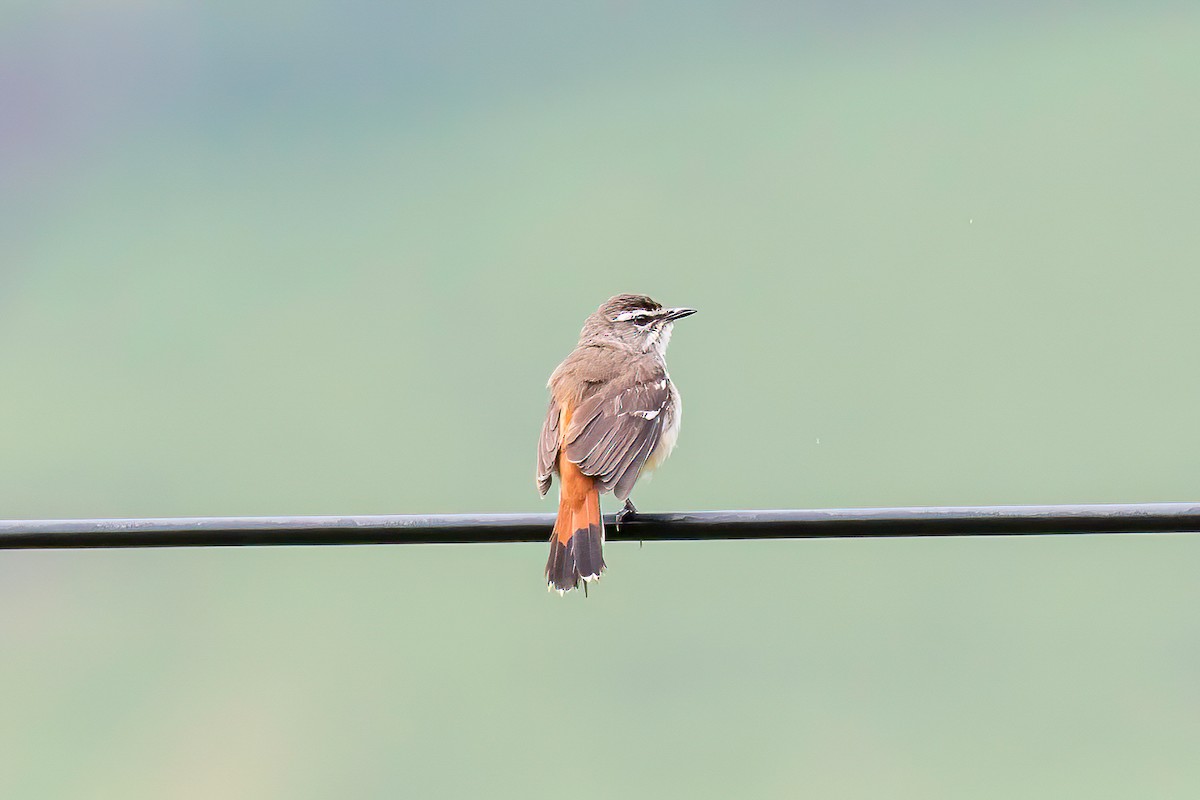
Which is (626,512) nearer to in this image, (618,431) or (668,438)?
(618,431)

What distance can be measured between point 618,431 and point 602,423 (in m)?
0.11

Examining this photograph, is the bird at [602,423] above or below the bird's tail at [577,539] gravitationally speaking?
above

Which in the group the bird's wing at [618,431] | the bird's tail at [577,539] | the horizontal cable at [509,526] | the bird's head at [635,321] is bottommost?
the bird's tail at [577,539]

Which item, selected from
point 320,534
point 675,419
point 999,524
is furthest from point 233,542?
point 675,419

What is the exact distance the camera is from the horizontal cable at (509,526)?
4.08 m

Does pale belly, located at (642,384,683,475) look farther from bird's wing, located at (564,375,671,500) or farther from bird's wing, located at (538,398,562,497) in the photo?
bird's wing, located at (538,398,562,497)

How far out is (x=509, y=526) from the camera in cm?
440

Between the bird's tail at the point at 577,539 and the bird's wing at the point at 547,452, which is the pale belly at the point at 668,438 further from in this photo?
the bird's tail at the point at 577,539

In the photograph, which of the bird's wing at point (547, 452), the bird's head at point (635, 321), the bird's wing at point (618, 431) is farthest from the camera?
the bird's head at point (635, 321)

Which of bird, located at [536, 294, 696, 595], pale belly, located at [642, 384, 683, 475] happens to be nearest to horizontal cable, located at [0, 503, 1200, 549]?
bird, located at [536, 294, 696, 595]

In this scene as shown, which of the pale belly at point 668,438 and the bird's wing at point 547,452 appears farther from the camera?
the pale belly at point 668,438

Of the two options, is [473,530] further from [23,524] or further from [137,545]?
[23,524]

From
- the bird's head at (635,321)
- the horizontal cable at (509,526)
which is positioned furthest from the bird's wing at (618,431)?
the horizontal cable at (509,526)

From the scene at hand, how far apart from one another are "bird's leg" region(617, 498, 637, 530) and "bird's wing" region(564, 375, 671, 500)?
0.11 m
